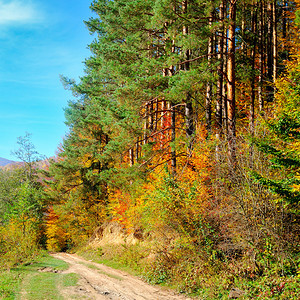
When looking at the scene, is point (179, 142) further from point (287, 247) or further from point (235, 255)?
point (287, 247)

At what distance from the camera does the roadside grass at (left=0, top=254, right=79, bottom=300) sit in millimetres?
8102

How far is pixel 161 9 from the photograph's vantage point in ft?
36.1

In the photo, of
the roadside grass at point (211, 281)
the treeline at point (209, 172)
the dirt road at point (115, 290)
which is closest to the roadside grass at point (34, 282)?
the dirt road at point (115, 290)

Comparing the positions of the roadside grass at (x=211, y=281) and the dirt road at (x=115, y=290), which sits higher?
the roadside grass at (x=211, y=281)

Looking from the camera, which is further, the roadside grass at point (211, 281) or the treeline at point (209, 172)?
the treeline at point (209, 172)

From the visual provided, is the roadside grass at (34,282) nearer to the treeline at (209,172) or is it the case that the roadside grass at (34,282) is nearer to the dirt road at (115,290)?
the dirt road at (115,290)

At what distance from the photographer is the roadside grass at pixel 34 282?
810 cm

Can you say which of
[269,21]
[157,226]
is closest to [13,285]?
[157,226]

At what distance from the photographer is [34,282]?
32.4ft

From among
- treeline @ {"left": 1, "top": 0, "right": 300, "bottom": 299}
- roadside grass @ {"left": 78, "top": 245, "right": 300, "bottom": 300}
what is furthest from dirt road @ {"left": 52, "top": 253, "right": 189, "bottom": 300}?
treeline @ {"left": 1, "top": 0, "right": 300, "bottom": 299}

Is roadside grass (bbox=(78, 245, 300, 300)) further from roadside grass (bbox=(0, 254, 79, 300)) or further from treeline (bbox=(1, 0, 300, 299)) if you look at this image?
roadside grass (bbox=(0, 254, 79, 300))

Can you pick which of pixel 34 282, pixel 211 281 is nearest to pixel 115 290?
pixel 34 282

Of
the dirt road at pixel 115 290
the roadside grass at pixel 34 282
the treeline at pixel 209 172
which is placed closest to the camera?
the treeline at pixel 209 172

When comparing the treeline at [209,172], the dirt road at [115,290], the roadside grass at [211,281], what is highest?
the treeline at [209,172]
